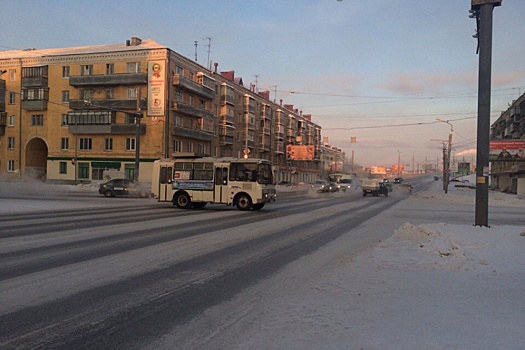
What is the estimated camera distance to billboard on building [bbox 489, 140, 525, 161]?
48.6 meters

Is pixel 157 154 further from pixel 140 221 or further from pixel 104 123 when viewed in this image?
pixel 140 221

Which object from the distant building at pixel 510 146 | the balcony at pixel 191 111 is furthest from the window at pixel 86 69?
the distant building at pixel 510 146

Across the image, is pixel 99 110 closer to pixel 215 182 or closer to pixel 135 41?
pixel 135 41

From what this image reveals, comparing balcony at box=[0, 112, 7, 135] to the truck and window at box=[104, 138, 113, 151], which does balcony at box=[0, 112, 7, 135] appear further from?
the truck

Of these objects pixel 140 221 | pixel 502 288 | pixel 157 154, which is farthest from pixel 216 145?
pixel 502 288

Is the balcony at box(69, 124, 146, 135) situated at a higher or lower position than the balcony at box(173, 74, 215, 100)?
lower

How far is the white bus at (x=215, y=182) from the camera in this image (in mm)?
22703

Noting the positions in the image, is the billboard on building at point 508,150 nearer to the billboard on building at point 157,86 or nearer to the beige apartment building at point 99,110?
the beige apartment building at point 99,110

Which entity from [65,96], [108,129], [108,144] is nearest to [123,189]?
[108,129]

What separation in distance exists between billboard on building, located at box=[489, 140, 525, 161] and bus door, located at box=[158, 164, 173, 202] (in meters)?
39.4

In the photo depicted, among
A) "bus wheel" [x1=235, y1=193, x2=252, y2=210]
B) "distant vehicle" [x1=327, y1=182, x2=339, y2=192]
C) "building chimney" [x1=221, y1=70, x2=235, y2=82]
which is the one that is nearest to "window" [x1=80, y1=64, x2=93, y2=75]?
"building chimney" [x1=221, y1=70, x2=235, y2=82]

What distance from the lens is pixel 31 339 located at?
457 centimetres

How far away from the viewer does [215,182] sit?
23188 mm

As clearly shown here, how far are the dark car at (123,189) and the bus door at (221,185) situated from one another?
14.5 metres
